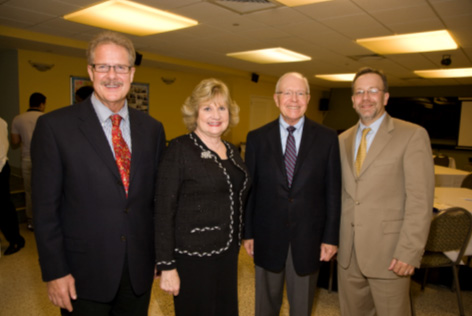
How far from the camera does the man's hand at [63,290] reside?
1408 millimetres

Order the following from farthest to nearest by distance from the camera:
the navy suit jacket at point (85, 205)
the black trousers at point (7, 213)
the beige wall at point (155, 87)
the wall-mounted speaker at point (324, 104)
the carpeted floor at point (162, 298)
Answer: the wall-mounted speaker at point (324, 104)
the beige wall at point (155, 87)
the black trousers at point (7, 213)
the carpeted floor at point (162, 298)
the navy suit jacket at point (85, 205)

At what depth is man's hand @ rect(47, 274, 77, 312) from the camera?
4.62ft

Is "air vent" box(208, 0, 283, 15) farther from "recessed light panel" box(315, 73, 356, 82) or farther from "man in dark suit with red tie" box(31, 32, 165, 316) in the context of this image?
"recessed light panel" box(315, 73, 356, 82)

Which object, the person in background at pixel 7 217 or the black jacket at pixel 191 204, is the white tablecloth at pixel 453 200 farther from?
the person in background at pixel 7 217

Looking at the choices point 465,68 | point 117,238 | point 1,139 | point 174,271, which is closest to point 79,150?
point 117,238

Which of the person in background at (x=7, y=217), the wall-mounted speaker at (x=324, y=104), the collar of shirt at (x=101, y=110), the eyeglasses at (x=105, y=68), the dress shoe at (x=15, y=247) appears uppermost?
the wall-mounted speaker at (x=324, y=104)

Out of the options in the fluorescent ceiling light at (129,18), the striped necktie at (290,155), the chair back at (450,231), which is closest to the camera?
the striped necktie at (290,155)

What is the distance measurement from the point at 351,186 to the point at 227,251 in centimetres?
88

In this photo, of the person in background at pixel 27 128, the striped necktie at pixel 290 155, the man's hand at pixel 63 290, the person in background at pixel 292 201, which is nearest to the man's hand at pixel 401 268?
the person in background at pixel 292 201

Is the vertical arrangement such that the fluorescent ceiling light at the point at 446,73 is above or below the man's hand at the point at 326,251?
above

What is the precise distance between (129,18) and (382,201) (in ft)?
14.7

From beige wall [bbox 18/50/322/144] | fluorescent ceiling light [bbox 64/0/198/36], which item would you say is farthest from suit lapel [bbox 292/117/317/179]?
beige wall [bbox 18/50/322/144]

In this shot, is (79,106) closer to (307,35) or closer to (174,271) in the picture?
(174,271)

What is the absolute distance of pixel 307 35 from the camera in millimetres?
5270
